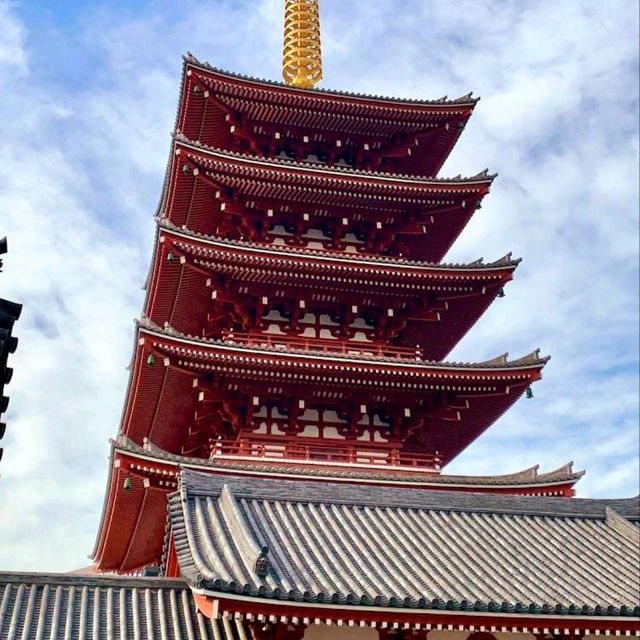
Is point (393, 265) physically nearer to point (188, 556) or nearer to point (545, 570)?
point (545, 570)

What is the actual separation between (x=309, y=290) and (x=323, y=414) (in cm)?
351

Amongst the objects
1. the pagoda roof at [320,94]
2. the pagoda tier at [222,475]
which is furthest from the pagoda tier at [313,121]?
the pagoda tier at [222,475]

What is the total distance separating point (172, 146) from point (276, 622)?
15.4 meters

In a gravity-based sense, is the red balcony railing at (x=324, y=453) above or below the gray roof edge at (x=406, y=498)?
above

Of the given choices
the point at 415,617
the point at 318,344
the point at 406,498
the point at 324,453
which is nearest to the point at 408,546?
the point at 406,498

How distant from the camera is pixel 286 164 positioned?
74.9 feet

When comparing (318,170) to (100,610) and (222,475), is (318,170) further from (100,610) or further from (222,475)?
(100,610)

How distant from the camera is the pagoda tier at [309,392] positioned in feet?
63.6

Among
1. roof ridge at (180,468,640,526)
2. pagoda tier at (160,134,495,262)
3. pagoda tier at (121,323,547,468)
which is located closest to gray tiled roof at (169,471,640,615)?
roof ridge at (180,468,640,526)

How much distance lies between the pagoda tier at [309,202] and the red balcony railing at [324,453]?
6.60 meters

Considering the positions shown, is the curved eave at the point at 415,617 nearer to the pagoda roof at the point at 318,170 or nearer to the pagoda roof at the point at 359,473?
the pagoda roof at the point at 359,473

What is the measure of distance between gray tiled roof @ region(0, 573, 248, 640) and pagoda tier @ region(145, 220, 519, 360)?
879 centimetres

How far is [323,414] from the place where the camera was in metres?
20.7

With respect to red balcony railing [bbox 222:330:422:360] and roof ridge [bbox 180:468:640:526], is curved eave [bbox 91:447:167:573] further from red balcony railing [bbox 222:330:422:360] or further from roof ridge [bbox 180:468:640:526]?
red balcony railing [bbox 222:330:422:360]
